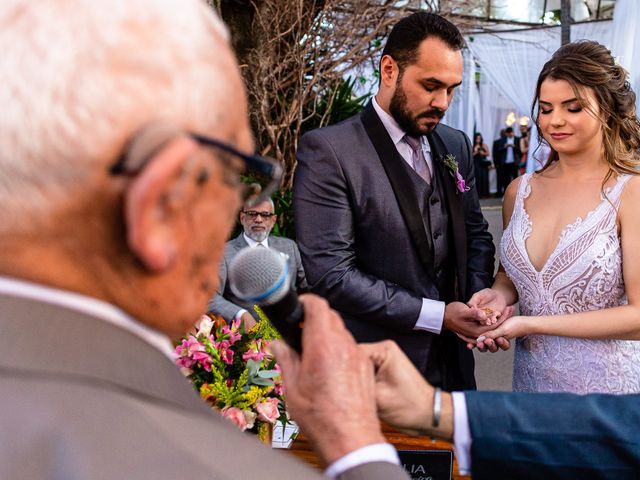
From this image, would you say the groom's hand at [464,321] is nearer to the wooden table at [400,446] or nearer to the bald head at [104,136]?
the wooden table at [400,446]

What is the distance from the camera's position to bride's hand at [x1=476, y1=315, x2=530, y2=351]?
292 cm

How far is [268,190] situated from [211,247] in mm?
185

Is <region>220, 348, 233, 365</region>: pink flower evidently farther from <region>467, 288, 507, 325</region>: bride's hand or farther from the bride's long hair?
the bride's long hair

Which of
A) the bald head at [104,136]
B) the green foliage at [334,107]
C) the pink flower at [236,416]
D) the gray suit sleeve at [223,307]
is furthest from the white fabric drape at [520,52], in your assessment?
the bald head at [104,136]

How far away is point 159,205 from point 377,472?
50cm

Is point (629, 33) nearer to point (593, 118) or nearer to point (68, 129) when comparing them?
point (593, 118)

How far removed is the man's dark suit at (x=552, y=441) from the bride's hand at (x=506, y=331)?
4.47 ft

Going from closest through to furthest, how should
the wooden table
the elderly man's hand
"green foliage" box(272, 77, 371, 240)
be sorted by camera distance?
the elderly man's hand
the wooden table
"green foliage" box(272, 77, 371, 240)

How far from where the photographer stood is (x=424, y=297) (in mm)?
3127

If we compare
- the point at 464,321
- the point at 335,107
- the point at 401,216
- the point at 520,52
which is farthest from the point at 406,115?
the point at 520,52

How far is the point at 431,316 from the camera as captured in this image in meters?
3.03

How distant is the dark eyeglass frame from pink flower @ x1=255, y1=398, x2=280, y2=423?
1159 millimetres

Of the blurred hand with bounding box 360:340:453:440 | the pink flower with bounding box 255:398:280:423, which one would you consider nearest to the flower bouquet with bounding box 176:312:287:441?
the pink flower with bounding box 255:398:280:423

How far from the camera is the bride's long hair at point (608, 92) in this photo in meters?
2.99
